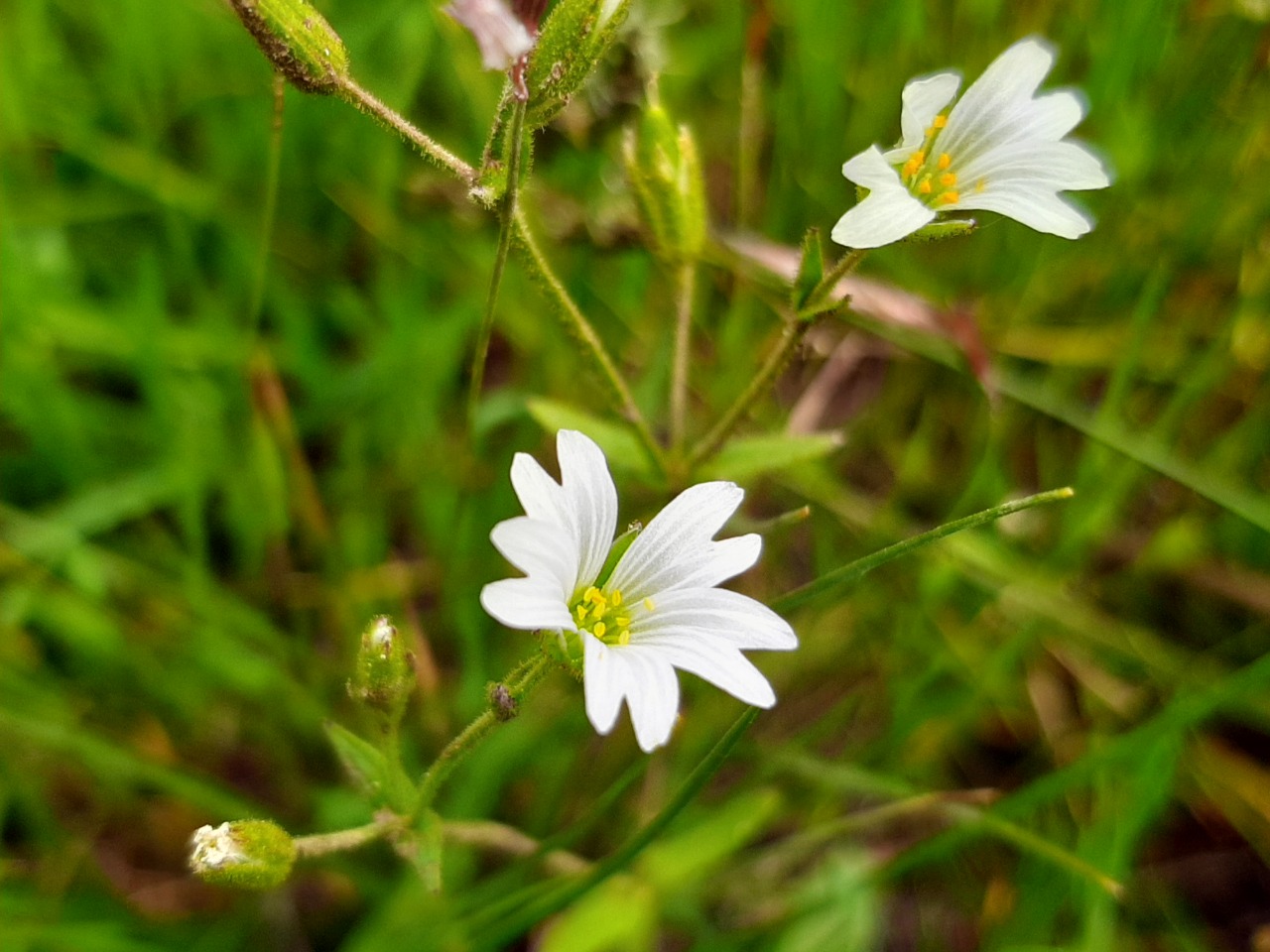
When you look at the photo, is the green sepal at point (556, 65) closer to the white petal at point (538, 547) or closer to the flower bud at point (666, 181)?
the flower bud at point (666, 181)

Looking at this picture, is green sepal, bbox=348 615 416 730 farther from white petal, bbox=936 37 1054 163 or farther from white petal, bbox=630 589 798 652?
white petal, bbox=936 37 1054 163

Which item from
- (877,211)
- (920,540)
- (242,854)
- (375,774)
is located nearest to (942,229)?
(877,211)

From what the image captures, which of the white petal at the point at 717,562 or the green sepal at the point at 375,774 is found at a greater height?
the green sepal at the point at 375,774

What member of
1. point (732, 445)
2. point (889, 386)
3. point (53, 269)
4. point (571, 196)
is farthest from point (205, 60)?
point (889, 386)

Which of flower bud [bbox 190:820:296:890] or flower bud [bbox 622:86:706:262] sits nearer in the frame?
flower bud [bbox 190:820:296:890]

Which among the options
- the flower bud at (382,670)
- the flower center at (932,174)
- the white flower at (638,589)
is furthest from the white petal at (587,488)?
the flower center at (932,174)

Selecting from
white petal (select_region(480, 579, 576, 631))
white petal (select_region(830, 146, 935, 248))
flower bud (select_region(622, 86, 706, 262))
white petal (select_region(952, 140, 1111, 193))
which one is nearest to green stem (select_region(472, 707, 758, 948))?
white petal (select_region(480, 579, 576, 631))
